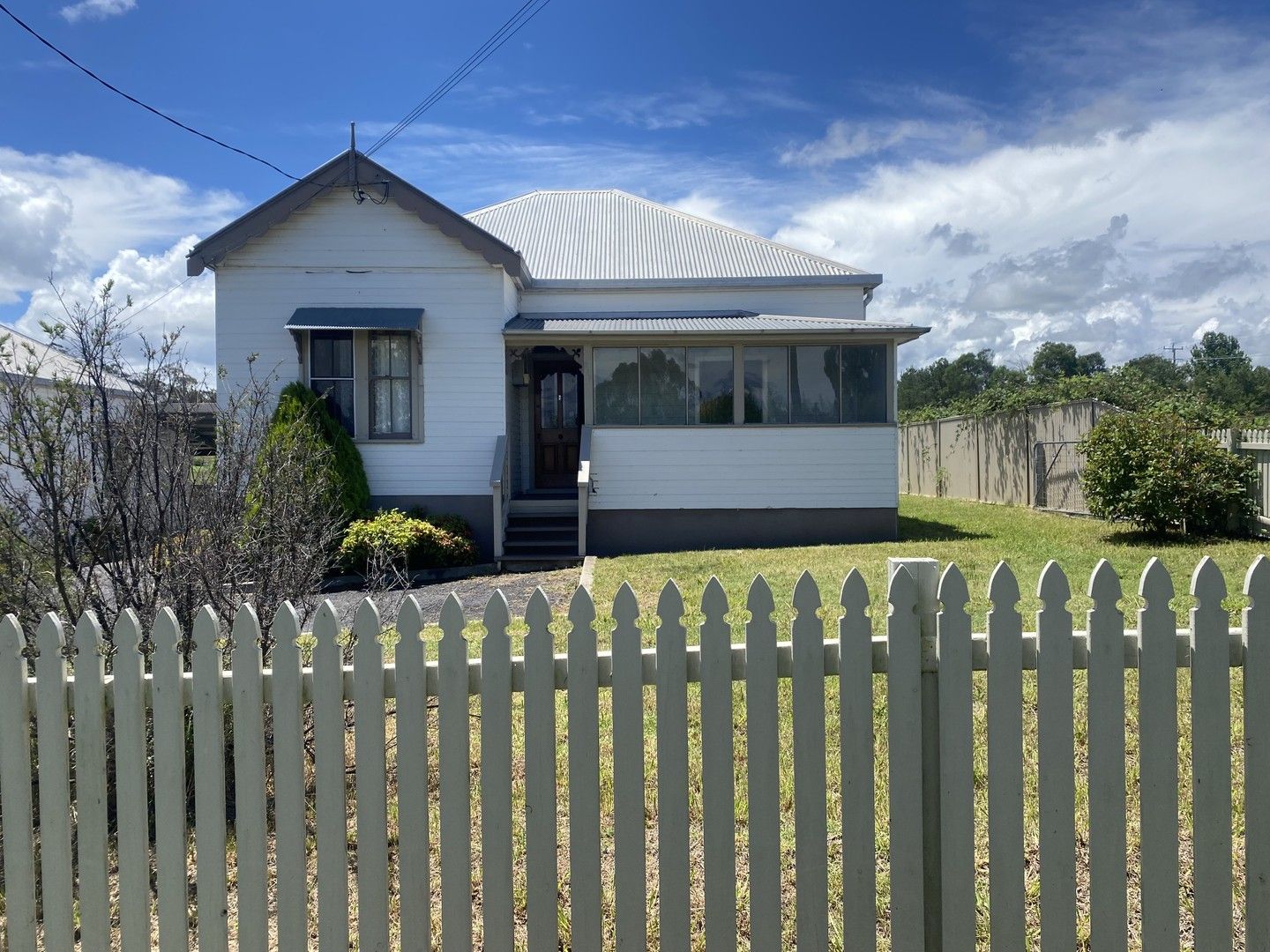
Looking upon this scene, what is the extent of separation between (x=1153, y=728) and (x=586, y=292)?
14.6 m

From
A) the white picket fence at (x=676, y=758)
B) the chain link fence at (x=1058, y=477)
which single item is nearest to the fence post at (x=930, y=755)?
the white picket fence at (x=676, y=758)

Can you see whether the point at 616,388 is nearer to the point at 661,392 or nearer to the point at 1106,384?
the point at 661,392

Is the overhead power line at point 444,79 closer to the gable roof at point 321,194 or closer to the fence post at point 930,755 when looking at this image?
the gable roof at point 321,194

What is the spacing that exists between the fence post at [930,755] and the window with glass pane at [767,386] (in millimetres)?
12394

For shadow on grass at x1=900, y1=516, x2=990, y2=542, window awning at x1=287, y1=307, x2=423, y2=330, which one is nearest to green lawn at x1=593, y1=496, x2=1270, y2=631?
shadow on grass at x1=900, y1=516, x2=990, y2=542

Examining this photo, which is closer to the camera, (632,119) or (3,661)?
(3,661)

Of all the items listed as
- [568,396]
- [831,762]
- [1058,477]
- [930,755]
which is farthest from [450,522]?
[930,755]

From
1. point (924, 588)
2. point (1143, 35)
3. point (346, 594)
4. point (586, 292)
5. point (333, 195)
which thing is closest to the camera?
point (924, 588)

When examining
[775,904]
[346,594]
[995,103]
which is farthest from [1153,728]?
[995,103]

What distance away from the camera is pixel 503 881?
8.70 ft

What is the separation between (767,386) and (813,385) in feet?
2.42

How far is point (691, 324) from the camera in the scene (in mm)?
14891

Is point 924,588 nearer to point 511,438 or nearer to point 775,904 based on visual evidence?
point 775,904

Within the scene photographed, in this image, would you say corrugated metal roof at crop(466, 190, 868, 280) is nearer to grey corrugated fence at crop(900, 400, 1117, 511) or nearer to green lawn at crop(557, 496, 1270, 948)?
grey corrugated fence at crop(900, 400, 1117, 511)
